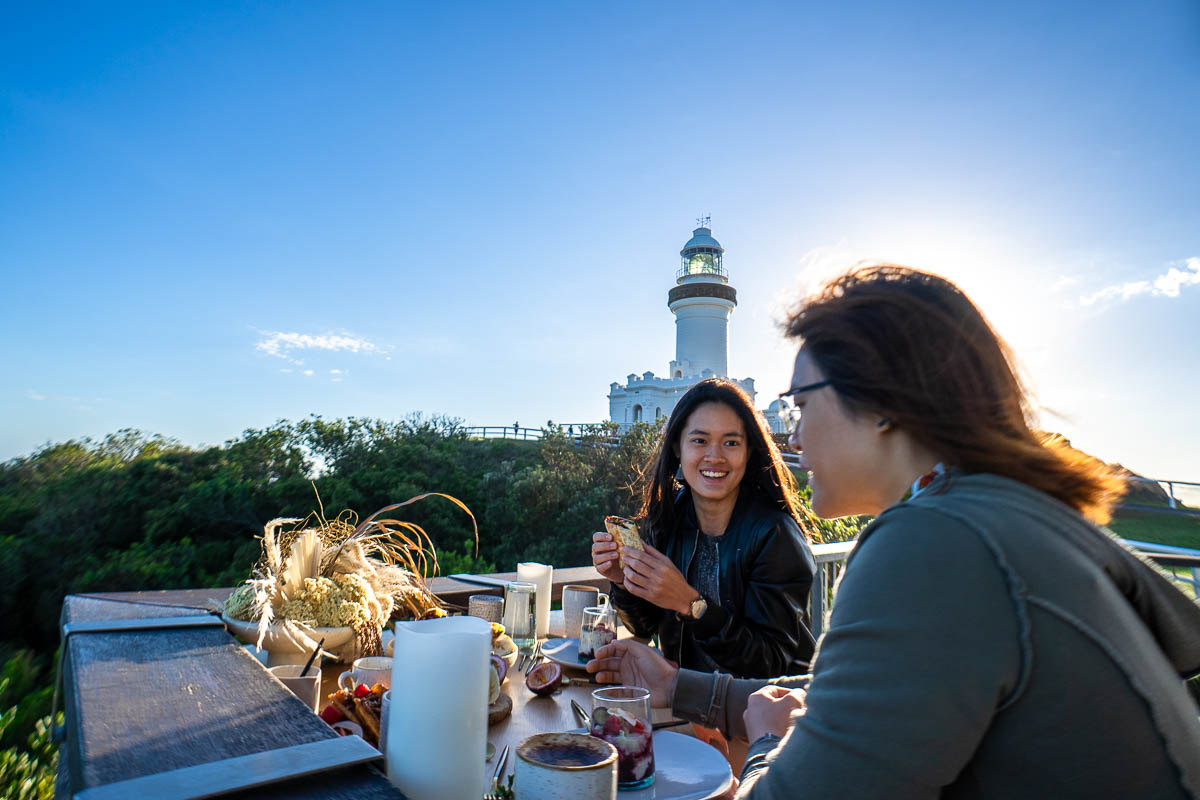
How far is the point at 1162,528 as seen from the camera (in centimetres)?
1312

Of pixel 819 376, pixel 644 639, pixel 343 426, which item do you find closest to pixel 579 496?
pixel 343 426

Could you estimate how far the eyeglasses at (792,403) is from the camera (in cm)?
115

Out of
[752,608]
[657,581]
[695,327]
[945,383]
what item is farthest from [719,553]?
[695,327]

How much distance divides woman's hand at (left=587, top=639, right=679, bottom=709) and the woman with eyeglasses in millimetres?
739

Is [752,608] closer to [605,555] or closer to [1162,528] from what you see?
[605,555]

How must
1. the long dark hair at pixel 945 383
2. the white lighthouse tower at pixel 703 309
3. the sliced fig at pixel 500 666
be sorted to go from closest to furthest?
1. the long dark hair at pixel 945 383
2. the sliced fig at pixel 500 666
3. the white lighthouse tower at pixel 703 309

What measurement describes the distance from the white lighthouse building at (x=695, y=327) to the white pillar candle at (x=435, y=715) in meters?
29.1

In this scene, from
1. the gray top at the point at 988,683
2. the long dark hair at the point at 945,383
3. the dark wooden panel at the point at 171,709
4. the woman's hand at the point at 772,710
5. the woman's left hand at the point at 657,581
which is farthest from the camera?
the woman's left hand at the point at 657,581

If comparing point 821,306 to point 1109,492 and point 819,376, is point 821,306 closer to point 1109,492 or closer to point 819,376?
point 819,376

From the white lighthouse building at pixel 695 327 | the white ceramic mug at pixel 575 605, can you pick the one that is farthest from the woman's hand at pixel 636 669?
the white lighthouse building at pixel 695 327

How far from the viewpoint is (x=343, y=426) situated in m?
14.3

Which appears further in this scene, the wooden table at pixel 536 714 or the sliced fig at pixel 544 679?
the sliced fig at pixel 544 679

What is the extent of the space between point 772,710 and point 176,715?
41.5 inches

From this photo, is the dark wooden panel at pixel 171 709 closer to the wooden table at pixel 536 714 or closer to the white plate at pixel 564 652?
the wooden table at pixel 536 714
